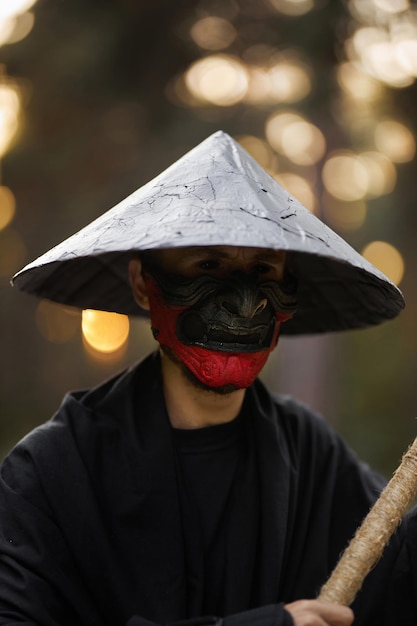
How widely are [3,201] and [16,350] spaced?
7.53 ft

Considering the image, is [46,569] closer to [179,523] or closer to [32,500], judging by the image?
[32,500]

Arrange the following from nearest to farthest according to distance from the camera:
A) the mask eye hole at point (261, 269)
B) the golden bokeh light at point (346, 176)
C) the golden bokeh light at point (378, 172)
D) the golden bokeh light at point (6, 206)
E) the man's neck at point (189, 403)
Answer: the mask eye hole at point (261, 269)
the man's neck at point (189, 403)
the golden bokeh light at point (378, 172)
the golden bokeh light at point (346, 176)
the golden bokeh light at point (6, 206)

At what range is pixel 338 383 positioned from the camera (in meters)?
9.93

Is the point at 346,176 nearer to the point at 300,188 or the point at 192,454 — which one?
the point at 300,188

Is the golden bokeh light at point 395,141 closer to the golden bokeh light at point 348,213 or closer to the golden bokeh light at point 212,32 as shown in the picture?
the golden bokeh light at point 348,213

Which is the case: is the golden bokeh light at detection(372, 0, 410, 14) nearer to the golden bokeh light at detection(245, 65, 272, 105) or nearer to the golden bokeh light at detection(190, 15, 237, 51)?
the golden bokeh light at detection(245, 65, 272, 105)

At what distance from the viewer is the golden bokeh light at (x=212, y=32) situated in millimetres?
8695

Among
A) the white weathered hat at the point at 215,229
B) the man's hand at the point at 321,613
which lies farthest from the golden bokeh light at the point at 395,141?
the man's hand at the point at 321,613

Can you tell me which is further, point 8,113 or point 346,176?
point 346,176

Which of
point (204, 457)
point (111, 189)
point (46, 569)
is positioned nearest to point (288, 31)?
point (111, 189)

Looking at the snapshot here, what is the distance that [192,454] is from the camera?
2807mm

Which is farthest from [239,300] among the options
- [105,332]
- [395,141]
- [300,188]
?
[105,332]

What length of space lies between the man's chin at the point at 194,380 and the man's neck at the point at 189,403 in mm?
32

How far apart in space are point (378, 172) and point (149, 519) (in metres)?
7.61
